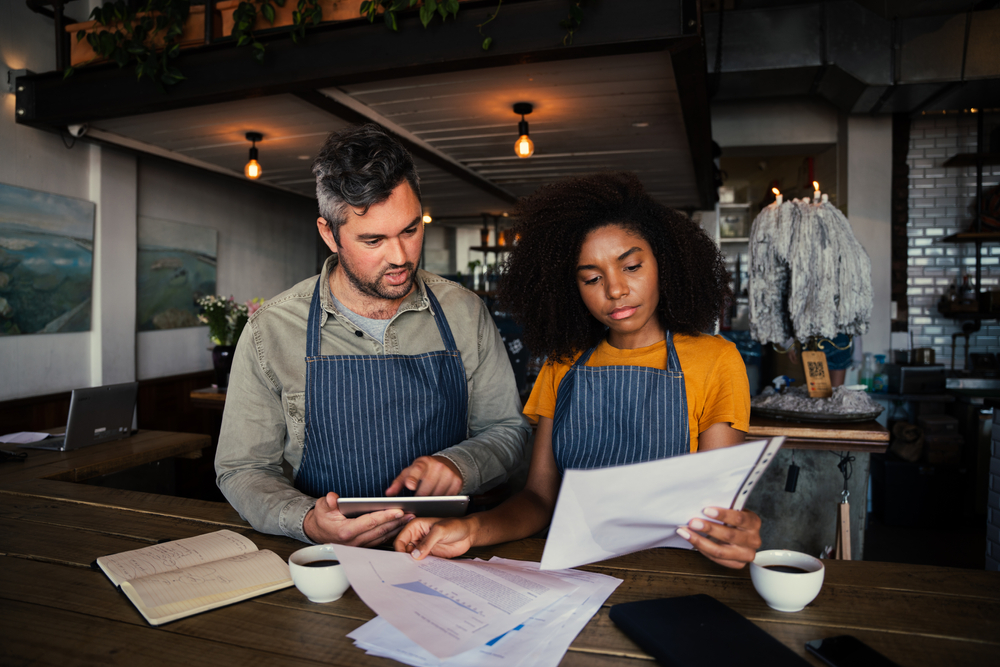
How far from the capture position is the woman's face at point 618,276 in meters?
1.50

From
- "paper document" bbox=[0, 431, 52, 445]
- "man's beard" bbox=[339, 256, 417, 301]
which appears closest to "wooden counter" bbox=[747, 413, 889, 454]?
"man's beard" bbox=[339, 256, 417, 301]

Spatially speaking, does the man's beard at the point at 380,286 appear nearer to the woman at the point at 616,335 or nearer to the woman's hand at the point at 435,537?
the woman at the point at 616,335

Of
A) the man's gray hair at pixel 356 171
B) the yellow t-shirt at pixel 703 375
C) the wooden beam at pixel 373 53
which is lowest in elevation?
the yellow t-shirt at pixel 703 375

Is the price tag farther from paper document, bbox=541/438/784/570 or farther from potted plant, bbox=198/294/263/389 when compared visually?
potted plant, bbox=198/294/263/389

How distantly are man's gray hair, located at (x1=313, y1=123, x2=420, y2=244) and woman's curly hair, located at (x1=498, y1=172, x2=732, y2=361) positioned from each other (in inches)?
16.1

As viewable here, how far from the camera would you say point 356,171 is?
147 cm

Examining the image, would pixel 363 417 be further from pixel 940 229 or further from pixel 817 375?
pixel 940 229

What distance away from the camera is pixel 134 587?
3.56ft

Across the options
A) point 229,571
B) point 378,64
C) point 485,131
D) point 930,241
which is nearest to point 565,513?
point 229,571

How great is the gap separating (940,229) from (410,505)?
20.2 ft

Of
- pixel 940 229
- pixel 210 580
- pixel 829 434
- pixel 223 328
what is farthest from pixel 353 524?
pixel 940 229

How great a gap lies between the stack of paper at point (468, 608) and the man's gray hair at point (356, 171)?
814 mm

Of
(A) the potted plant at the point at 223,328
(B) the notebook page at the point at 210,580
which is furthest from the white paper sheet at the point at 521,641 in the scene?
(A) the potted plant at the point at 223,328

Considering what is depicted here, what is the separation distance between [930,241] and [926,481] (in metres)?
2.32
